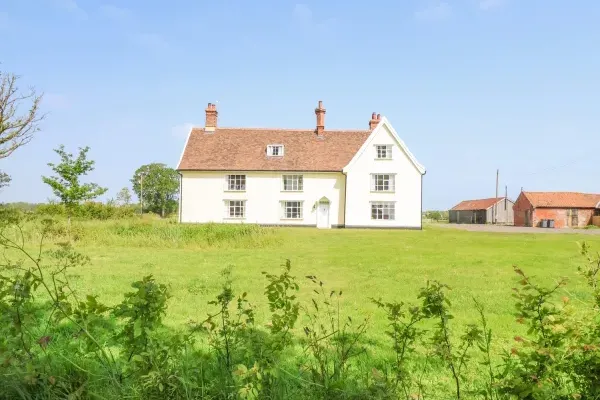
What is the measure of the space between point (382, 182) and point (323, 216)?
597cm

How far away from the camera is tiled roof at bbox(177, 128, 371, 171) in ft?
122

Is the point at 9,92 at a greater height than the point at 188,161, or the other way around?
the point at 9,92

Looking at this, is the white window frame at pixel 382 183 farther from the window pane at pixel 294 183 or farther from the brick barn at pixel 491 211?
the brick barn at pixel 491 211

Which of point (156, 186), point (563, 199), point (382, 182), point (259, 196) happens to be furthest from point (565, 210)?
point (156, 186)

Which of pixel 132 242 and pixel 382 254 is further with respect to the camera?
pixel 132 242

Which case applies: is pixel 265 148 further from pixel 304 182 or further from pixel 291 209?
pixel 291 209

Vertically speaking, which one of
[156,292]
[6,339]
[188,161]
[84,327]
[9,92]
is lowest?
[6,339]

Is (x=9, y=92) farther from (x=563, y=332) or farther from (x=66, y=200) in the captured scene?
(x=563, y=332)

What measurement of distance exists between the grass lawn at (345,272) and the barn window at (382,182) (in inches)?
743

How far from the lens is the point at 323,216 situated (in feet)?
121

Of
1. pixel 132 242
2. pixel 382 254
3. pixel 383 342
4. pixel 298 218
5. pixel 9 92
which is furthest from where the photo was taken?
pixel 298 218

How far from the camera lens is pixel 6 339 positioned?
11.0 ft

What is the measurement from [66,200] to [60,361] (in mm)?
28042

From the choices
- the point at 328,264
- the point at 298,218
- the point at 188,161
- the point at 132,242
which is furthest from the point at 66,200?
the point at 328,264
